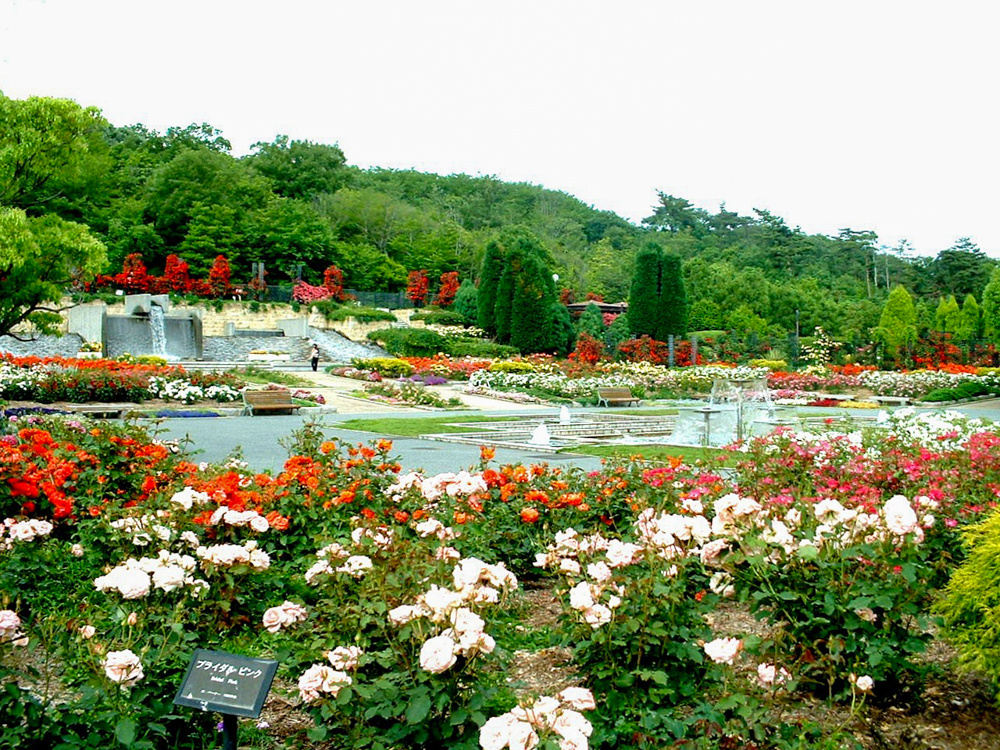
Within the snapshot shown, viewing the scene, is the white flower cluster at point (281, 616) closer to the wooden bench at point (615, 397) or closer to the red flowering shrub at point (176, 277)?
the wooden bench at point (615, 397)

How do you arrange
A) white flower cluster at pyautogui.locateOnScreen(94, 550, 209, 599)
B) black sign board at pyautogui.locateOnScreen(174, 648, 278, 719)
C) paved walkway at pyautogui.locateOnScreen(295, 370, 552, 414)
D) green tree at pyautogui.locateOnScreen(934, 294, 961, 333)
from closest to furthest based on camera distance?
black sign board at pyautogui.locateOnScreen(174, 648, 278, 719)
white flower cluster at pyautogui.locateOnScreen(94, 550, 209, 599)
paved walkway at pyautogui.locateOnScreen(295, 370, 552, 414)
green tree at pyautogui.locateOnScreen(934, 294, 961, 333)

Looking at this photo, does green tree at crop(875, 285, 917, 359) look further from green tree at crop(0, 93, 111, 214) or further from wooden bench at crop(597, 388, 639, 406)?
green tree at crop(0, 93, 111, 214)

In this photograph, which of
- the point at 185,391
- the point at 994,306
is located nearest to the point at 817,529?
the point at 185,391

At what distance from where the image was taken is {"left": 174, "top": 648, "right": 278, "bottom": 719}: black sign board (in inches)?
90.5

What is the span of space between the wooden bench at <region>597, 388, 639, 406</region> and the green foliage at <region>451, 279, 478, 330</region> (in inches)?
768

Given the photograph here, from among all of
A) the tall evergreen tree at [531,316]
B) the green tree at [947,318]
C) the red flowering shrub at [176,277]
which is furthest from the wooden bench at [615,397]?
the green tree at [947,318]

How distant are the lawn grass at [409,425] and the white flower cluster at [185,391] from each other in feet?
14.6

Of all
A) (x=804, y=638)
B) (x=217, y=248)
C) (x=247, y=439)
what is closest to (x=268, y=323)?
(x=217, y=248)

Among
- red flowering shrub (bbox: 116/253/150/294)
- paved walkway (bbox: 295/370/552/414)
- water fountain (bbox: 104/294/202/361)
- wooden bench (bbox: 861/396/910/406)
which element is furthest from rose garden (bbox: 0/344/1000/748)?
red flowering shrub (bbox: 116/253/150/294)

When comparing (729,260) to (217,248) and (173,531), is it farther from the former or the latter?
(173,531)

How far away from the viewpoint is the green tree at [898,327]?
35.6 m

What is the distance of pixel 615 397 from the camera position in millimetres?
22516

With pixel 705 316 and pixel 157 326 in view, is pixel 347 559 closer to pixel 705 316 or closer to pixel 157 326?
pixel 157 326

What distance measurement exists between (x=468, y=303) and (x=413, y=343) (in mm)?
7991
